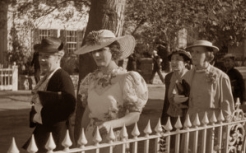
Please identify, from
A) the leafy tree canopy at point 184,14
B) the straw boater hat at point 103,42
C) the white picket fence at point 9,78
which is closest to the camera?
the straw boater hat at point 103,42

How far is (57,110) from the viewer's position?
16.1 ft

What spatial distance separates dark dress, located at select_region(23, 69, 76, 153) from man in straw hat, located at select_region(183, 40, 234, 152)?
1888 mm

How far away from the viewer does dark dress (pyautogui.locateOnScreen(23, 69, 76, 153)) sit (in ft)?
16.0

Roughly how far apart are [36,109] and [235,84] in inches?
214

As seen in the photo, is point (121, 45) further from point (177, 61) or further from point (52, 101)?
point (177, 61)

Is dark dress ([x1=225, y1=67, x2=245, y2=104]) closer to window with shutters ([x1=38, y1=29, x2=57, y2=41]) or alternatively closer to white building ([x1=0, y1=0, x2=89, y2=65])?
white building ([x1=0, y1=0, x2=89, y2=65])

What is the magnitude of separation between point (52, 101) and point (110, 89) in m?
0.53

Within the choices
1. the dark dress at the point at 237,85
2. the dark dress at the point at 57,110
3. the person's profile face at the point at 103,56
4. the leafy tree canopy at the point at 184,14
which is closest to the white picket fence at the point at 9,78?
the leafy tree canopy at the point at 184,14

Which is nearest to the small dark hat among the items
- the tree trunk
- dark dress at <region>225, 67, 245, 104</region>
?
the tree trunk

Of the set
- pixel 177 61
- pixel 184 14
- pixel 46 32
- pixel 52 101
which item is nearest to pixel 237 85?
pixel 177 61

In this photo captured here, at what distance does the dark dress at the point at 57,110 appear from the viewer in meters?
4.88

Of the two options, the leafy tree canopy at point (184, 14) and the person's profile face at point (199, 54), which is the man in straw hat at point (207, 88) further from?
the leafy tree canopy at point (184, 14)

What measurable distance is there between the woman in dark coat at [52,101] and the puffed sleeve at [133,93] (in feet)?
1.77

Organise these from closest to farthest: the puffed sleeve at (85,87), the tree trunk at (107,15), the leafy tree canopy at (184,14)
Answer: the puffed sleeve at (85,87) → the tree trunk at (107,15) → the leafy tree canopy at (184,14)
